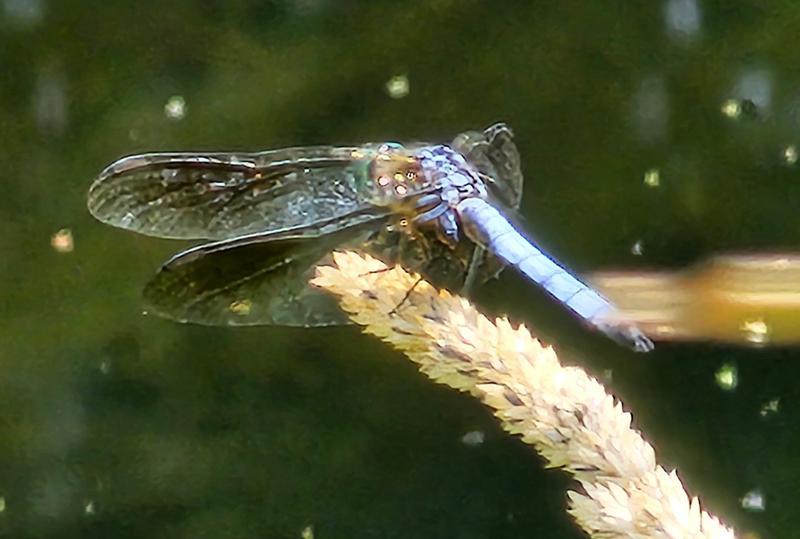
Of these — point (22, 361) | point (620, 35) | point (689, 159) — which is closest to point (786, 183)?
point (689, 159)

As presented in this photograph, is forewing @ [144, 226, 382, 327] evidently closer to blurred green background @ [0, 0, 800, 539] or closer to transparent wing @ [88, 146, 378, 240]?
transparent wing @ [88, 146, 378, 240]

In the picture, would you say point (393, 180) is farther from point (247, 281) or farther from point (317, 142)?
point (317, 142)

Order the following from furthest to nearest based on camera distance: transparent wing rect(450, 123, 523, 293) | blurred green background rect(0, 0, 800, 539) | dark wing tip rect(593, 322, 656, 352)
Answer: blurred green background rect(0, 0, 800, 539)
transparent wing rect(450, 123, 523, 293)
dark wing tip rect(593, 322, 656, 352)

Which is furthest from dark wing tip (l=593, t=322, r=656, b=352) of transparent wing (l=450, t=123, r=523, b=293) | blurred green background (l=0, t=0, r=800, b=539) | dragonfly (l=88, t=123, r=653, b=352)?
blurred green background (l=0, t=0, r=800, b=539)

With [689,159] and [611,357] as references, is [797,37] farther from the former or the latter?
A: [611,357]

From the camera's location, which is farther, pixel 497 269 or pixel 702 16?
pixel 702 16

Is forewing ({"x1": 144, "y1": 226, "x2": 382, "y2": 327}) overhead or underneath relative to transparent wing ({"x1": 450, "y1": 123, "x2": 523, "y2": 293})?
underneath

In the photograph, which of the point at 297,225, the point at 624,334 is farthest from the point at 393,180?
the point at 624,334
